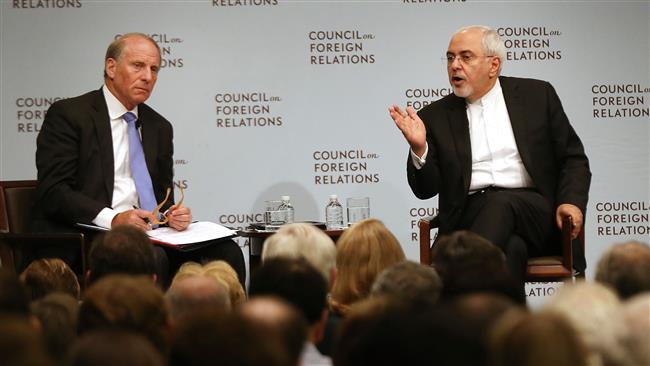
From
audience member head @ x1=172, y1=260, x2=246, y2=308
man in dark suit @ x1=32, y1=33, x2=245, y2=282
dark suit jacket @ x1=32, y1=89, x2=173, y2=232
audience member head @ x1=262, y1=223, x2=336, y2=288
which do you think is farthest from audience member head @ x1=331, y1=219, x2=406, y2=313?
dark suit jacket @ x1=32, y1=89, x2=173, y2=232

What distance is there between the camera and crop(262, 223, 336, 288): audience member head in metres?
4.02

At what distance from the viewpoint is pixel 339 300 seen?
4074 mm

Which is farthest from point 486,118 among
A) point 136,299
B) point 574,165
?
point 136,299

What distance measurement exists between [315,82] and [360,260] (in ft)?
10.0

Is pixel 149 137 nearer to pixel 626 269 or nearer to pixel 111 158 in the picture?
pixel 111 158

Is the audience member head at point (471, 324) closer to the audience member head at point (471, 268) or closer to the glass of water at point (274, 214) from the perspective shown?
the audience member head at point (471, 268)

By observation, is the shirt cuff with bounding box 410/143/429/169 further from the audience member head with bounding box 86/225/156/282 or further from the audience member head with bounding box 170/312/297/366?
the audience member head with bounding box 170/312/297/366

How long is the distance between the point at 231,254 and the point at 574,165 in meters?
1.78

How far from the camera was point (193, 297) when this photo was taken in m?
3.27

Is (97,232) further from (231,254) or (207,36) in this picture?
(207,36)

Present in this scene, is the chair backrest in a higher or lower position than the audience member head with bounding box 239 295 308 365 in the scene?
higher

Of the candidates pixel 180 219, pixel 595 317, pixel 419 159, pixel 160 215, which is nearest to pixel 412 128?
pixel 419 159

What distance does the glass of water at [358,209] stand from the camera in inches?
264

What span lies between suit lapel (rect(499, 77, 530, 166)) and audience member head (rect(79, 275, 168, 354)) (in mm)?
2947
